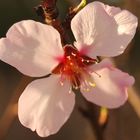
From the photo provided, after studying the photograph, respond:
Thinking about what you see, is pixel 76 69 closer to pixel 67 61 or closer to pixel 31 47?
pixel 67 61

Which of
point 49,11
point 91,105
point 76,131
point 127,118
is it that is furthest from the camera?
point 76,131

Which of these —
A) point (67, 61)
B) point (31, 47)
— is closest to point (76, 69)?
point (67, 61)

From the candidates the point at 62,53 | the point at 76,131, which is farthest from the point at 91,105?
the point at 76,131

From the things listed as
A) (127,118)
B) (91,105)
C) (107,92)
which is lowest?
(127,118)

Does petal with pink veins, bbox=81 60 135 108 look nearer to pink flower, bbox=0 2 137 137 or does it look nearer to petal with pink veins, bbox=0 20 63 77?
pink flower, bbox=0 2 137 137

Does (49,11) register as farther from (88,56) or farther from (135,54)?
(135,54)

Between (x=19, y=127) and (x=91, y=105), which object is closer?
(x=91, y=105)
